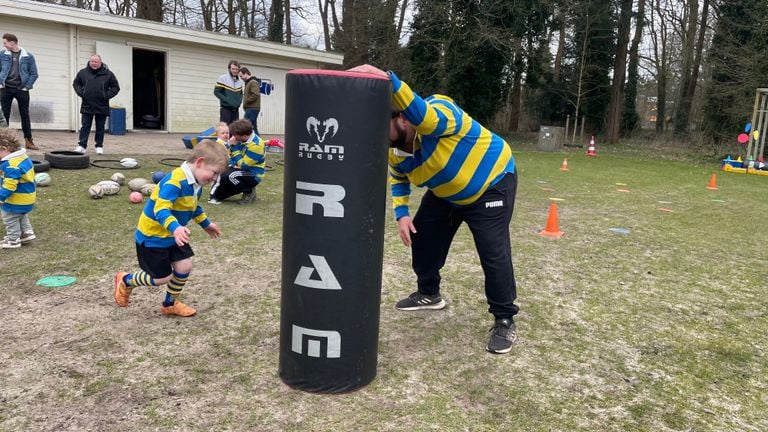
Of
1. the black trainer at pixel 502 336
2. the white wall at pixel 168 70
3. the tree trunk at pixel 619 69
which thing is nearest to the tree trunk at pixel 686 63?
the tree trunk at pixel 619 69

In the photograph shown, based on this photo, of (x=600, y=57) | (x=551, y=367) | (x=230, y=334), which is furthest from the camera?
(x=600, y=57)

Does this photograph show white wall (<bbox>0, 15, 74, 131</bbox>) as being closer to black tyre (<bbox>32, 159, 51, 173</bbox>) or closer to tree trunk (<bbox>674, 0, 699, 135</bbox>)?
black tyre (<bbox>32, 159, 51, 173</bbox>)

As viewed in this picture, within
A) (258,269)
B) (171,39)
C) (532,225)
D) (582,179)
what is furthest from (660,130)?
(258,269)

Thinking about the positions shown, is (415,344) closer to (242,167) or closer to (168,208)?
(168,208)

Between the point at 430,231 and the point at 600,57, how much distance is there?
1161 inches

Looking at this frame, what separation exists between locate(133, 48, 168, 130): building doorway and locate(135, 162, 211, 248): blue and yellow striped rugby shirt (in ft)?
57.8

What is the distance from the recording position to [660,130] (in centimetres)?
3125

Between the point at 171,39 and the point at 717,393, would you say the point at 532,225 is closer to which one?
the point at 717,393

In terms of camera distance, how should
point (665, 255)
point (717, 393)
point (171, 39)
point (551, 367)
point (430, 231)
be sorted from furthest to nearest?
1. point (171, 39)
2. point (665, 255)
3. point (430, 231)
4. point (551, 367)
5. point (717, 393)

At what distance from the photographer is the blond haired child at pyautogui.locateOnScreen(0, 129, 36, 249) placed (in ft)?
16.8

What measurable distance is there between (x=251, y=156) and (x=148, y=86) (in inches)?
599

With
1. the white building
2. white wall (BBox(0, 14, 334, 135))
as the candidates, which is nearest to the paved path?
white wall (BBox(0, 14, 334, 135))

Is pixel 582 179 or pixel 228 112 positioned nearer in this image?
pixel 228 112

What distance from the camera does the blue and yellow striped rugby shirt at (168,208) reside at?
352 cm
